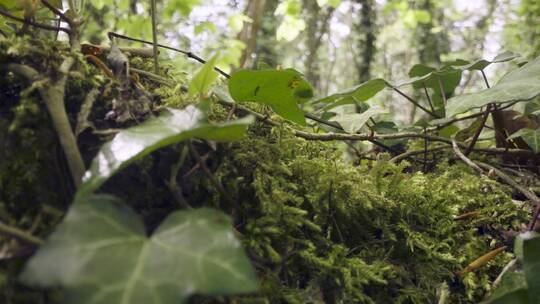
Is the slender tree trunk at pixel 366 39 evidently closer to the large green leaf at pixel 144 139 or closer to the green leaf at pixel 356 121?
the green leaf at pixel 356 121

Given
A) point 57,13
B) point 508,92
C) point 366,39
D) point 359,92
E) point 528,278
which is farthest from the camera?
point 366,39

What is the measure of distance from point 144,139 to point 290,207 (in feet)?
0.78

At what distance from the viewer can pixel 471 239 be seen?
700 mm

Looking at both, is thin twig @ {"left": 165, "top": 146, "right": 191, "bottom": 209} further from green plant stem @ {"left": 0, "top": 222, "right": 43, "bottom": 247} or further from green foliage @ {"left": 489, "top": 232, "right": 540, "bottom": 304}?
green foliage @ {"left": 489, "top": 232, "right": 540, "bottom": 304}

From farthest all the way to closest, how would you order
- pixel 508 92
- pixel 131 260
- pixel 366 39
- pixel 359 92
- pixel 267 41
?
A: pixel 267 41 → pixel 366 39 → pixel 359 92 → pixel 508 92 → pixel 131 260

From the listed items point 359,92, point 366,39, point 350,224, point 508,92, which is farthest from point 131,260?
point 366,39

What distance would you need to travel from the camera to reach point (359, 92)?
3.50ft

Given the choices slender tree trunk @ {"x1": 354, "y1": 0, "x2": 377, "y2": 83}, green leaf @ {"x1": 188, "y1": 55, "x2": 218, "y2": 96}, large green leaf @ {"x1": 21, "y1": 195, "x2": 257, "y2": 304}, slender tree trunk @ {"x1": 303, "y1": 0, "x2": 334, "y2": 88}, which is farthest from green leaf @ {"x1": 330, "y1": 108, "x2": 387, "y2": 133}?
slender tree trunk @ {"x1": 303, "y1": 0, "x2": 334, "y2": 88}

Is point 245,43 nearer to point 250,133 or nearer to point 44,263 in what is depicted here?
point 250,133

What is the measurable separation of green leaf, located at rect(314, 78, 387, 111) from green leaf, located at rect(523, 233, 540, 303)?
0.58 metres

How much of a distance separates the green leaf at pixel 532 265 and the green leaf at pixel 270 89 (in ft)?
1.36

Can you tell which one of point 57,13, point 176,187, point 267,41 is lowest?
point 176,187

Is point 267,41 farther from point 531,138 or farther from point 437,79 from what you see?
point 531,138

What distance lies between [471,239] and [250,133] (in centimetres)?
42
